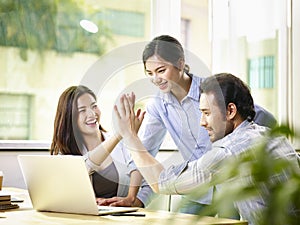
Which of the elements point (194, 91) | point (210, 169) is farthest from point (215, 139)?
point (194, 91)

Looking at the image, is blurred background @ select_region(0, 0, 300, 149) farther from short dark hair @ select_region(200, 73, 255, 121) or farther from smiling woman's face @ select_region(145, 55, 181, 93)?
short dark hair @ select_region(200, 73, 255, 121)

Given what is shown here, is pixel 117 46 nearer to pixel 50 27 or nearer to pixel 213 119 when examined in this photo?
pixel 50 27

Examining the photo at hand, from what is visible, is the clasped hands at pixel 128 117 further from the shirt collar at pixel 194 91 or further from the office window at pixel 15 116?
the office window at pixel 15 116

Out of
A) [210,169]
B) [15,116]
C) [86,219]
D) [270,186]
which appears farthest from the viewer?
[15,116]

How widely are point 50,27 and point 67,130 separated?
3.47ft

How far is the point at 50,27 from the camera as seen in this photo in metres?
3.71

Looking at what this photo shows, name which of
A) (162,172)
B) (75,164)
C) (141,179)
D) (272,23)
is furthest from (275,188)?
(272,23)

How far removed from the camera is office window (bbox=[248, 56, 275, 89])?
4379 millimetres

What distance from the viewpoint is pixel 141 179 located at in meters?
2.74

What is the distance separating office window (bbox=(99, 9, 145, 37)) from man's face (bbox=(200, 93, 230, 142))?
5.57 ft

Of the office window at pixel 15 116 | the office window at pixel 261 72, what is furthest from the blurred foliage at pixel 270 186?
the office window at pixel 261 72

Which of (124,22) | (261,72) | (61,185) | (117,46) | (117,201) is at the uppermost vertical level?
(124,22)

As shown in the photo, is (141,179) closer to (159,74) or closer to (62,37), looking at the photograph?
(159,74)

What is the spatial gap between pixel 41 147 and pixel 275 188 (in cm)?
325
